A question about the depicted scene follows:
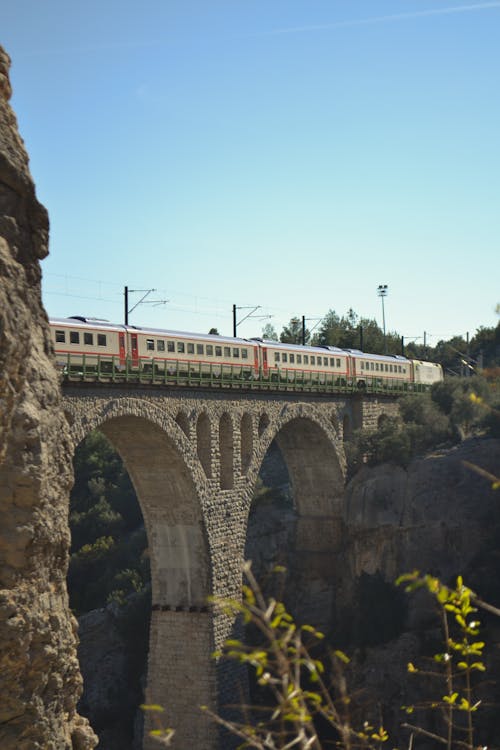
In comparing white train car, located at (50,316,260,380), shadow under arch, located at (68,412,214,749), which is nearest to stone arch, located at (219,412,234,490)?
white train car, located at (50,316,260,380)

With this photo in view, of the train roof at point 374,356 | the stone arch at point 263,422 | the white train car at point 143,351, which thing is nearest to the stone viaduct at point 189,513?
the stone arch at point 263,422

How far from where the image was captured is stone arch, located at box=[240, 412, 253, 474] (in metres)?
31.6

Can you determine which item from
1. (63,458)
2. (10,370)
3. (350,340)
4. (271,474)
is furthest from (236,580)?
(350,340)

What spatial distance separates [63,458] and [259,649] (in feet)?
14.1

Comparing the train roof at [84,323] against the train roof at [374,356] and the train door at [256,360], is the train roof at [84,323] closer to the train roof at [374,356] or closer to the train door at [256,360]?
the train door at [256,360]

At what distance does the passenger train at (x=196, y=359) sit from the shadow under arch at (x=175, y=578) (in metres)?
2.28

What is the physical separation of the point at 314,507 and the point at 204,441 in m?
12.0

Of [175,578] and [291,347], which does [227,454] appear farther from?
[291,347]

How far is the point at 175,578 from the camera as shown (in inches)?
1155

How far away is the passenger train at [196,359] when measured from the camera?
83.8 ft

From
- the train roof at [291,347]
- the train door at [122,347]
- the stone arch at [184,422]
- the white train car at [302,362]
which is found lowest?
the stone arch at [184,422]

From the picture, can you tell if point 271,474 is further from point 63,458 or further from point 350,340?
point 63,458

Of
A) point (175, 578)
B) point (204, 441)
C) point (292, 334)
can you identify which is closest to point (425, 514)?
point (204, 441)

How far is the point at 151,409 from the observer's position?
26.8 metres
